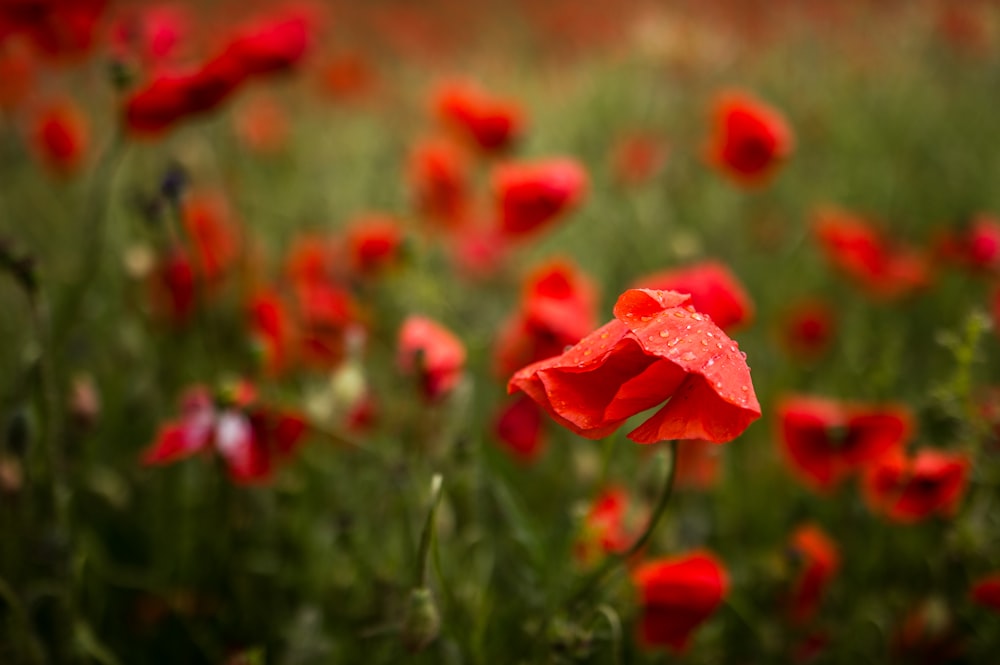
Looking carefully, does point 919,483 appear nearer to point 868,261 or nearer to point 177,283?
point 868,261

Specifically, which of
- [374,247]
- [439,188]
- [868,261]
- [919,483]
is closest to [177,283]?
[374,247]

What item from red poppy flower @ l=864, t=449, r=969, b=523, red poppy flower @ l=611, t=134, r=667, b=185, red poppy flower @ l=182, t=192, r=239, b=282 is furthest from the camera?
red poppy flower @ l=611, t=134, r=667, b=185

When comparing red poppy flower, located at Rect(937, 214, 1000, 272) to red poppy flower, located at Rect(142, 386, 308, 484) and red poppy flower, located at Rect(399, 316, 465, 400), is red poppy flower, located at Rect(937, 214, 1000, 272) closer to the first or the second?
red poppy flower, located at Rect(399, 316, 465, 400)

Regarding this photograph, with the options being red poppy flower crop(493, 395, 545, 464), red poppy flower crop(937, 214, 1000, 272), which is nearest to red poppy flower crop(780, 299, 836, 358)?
red poppy flower crop(937, 214, 1000, 272)

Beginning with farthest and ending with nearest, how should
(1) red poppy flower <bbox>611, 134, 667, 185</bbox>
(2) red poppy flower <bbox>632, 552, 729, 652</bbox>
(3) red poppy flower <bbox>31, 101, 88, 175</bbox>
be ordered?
1. (1) red poppy flower <bbox>611, 134, 667, 185</bbox>
2. (3) red poppy flower <bbox>31, 101, 88, 175</bbox>
3. (2) red poppy flower <bbox>632, 552, 729, 652</bbox>

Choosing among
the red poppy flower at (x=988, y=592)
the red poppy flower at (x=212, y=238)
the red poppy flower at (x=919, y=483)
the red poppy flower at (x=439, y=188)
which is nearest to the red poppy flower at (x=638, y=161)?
the red poppy flower at (x=439, y=188)

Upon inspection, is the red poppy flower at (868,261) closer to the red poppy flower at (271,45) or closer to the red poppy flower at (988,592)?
the red poppy flower at (988,592)
